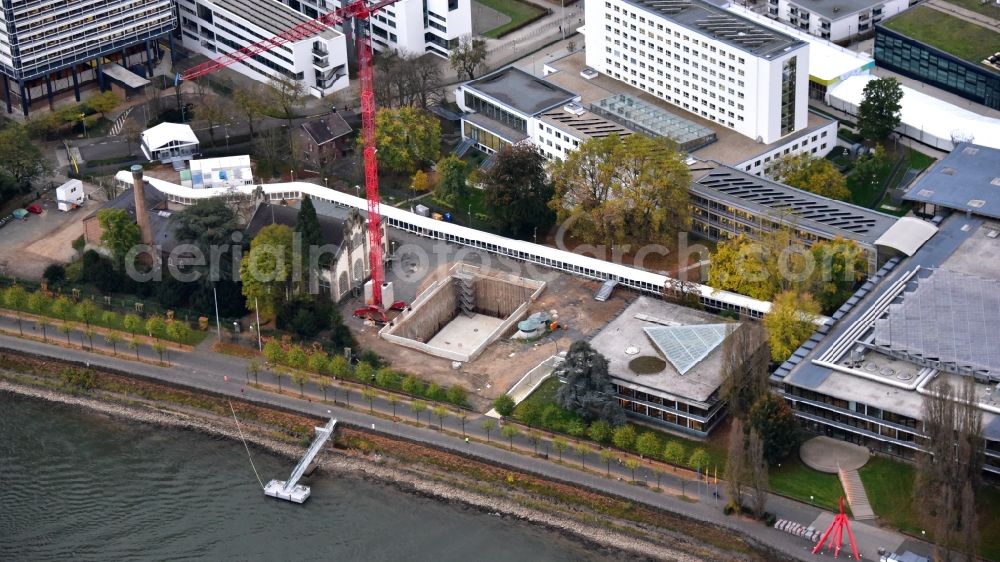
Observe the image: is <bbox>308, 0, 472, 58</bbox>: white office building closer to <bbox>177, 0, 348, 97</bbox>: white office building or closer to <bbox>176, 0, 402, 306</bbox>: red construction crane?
<bbox>177, 0, 348, 97</bbox>: white office building

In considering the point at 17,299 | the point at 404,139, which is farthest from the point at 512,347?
the point at 17,299

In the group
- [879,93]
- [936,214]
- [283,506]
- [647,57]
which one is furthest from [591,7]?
[283,506]

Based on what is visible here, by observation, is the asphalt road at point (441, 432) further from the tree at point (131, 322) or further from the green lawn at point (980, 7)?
the green lawn at point (980, 7)

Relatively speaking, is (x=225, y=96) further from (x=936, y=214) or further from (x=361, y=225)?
(x=936, y=214)

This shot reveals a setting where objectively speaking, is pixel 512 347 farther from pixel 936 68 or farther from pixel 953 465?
pixel 936 68

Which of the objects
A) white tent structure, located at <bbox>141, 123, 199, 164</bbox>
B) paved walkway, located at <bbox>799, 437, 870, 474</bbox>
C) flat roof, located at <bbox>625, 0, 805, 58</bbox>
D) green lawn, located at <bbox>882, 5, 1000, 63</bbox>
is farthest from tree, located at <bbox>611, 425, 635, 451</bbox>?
green lawn, located at <bbox>882, 5, 1000, 63</bbox>

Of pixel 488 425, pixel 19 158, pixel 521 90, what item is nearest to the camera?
pixel 488 425
